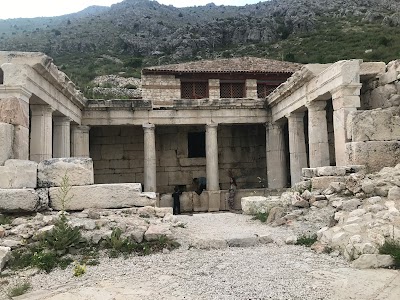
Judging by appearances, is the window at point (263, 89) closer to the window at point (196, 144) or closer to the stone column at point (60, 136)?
the window at point (196, 144)

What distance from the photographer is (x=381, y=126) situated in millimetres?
8406

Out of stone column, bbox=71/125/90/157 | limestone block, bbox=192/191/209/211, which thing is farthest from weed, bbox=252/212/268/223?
stone column, bbox=71/125/90/157

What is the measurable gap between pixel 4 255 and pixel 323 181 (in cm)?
622

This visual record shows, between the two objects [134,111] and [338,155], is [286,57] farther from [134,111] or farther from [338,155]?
[338,155]

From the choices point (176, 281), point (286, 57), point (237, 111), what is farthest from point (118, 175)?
point (286, 57)

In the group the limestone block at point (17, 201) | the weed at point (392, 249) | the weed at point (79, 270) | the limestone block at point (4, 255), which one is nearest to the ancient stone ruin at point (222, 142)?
the limestone block at point (17, 201)

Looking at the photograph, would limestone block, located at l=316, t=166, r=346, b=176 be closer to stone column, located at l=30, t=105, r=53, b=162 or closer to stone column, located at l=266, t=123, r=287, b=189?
stone column, located at l=266, t=123, r=287, b=189

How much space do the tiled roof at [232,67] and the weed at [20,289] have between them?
1691 centimetres

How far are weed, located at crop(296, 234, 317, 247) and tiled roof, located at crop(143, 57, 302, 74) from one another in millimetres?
15749

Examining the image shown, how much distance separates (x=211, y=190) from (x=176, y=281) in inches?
419

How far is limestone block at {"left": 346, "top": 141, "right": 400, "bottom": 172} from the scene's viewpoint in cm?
834

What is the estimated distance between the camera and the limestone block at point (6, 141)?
23.0 feet

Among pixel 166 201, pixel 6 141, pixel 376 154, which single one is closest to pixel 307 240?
pixel 376 154

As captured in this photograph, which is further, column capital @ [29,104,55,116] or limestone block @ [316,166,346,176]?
column capital @ [29,104,55,116]
